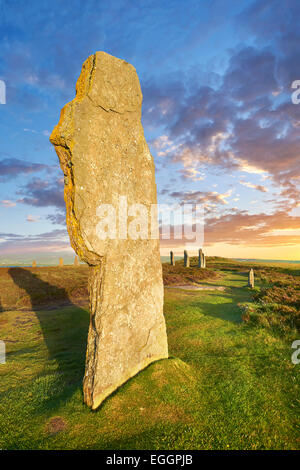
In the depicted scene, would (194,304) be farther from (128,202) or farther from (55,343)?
(128,202)

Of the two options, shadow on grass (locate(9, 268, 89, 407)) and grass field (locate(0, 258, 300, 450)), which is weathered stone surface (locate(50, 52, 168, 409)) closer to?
grass field (locate(0, 258, 300, 450))

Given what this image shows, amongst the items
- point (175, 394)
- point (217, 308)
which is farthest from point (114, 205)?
point (217, 308)

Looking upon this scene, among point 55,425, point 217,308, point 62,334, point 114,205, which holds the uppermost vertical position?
point 114,205

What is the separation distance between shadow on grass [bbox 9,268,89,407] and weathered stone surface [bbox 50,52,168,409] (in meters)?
1.36

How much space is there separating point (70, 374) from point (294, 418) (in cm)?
504

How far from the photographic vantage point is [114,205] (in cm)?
525

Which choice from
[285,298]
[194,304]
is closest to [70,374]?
[194,304]

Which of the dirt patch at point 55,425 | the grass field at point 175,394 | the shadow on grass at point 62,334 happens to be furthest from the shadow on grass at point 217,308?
A: the dirt patch at point 55,425

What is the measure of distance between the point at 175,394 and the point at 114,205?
4.13 m

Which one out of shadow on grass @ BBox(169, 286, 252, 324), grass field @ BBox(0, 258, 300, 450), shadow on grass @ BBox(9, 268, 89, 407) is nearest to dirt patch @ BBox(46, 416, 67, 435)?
grass field @ BBox(0, 258, 300, 450)

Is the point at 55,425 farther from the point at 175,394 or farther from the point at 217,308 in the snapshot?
the point at 217,308
